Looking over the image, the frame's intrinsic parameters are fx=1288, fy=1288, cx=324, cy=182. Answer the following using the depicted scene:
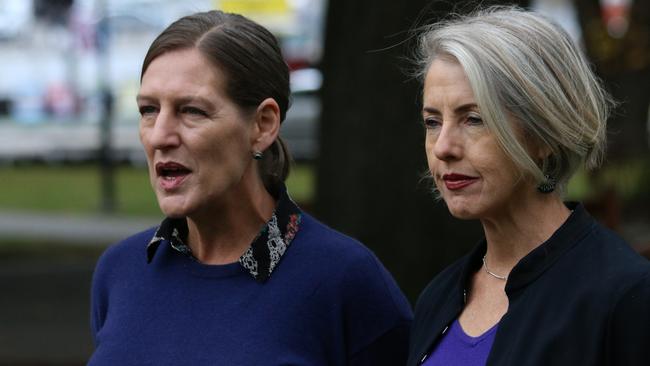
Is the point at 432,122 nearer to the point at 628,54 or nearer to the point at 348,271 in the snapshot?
the point at 348,271

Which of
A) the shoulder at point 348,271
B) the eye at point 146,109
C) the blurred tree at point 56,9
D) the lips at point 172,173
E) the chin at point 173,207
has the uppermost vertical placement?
the eye at point 146,109

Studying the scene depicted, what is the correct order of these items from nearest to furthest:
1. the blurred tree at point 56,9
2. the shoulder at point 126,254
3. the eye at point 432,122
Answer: the eye at point 432,122 → the shoulder at point 126,254 → the blurred tree at point 56,9

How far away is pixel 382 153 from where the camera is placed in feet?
23.7

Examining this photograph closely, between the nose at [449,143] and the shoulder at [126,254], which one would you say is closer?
the nose at [449,143]

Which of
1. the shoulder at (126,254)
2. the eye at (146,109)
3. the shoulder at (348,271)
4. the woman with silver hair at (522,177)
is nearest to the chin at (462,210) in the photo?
the woman with silver hair at (522,177)

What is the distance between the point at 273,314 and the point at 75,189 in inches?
802

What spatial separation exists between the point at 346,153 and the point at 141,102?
419cm

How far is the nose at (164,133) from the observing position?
318cm

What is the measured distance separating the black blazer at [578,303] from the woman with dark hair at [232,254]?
0.54m

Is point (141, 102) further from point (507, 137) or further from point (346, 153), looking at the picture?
point (346, 153)

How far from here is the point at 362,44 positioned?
7297 millimetres

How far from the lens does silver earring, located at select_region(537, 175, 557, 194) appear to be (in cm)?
286

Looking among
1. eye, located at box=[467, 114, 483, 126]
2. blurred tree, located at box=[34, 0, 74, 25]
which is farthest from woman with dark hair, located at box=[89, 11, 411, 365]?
blurred tree, located at box=[34, 0, 74, 25]

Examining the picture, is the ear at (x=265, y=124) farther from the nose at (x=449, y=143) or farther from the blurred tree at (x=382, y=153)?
the blurred tree at (x=382, y=153)
